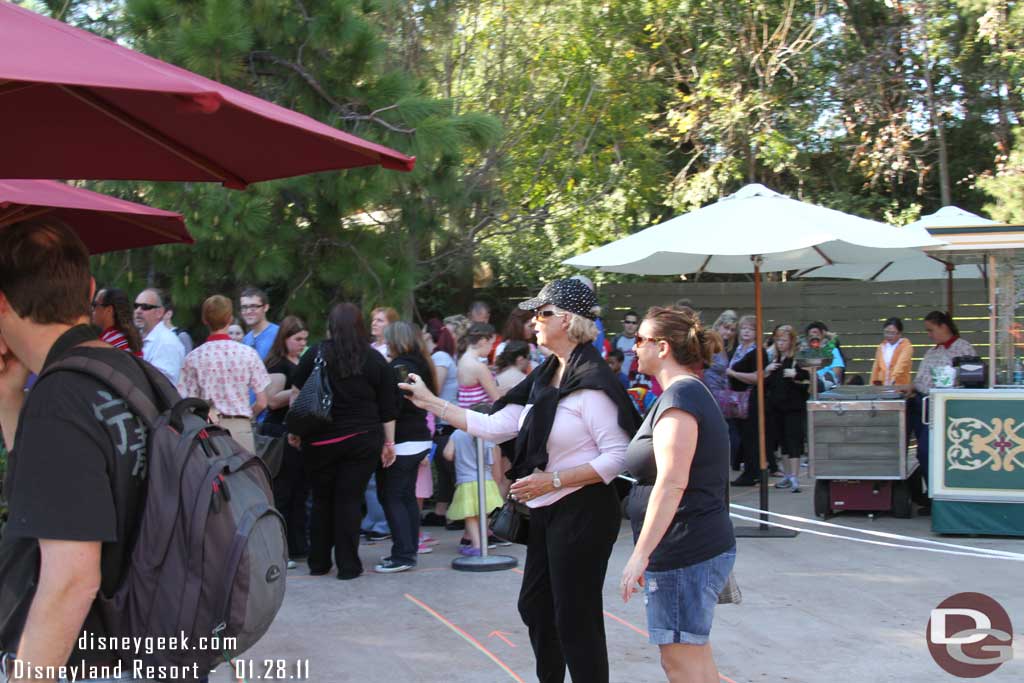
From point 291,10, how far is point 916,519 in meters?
7.07

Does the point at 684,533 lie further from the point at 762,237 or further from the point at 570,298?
the point at 762,237

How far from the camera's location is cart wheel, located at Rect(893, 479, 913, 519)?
365 inches

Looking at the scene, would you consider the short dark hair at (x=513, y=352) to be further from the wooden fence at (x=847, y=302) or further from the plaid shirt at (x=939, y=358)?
the wooden fence at (x=847, y=302)

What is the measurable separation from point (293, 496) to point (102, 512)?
5947mm

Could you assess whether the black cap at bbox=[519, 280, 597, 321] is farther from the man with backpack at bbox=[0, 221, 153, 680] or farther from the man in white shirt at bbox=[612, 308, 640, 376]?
the man in white shirt at bbox=[612, 308, 640, 376]

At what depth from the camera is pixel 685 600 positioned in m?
3.68

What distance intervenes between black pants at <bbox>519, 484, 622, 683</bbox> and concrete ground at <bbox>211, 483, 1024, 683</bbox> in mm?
973

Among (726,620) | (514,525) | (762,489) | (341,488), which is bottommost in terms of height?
(726,620)

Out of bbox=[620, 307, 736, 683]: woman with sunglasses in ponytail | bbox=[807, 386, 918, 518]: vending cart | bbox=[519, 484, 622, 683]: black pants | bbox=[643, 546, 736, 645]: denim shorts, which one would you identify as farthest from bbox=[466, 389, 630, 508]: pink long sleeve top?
bbox=[807, 386, 918, 518]: vending cart

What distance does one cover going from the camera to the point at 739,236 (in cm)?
809

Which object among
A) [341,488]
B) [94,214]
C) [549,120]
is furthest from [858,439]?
[549,120]

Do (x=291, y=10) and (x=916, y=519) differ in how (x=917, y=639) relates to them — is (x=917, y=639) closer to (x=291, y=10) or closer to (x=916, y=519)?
(x=916, y=519)

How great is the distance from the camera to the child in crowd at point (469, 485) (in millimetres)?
7828

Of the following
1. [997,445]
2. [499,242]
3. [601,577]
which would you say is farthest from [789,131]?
[601,577]
